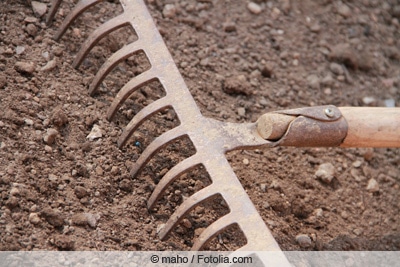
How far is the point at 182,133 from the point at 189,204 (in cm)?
28

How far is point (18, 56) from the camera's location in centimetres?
261

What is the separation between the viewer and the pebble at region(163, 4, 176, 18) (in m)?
3.06

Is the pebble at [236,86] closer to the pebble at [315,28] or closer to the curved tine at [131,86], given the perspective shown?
the curved tine at [131,86]

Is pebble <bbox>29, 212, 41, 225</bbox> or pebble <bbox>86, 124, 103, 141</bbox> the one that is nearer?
pebble <bbox>29, 212, 41, 225</bbox>

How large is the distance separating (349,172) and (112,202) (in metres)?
1.10

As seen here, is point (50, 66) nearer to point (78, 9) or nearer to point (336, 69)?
point (78, 9)

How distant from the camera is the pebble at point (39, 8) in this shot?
2760 millimetres

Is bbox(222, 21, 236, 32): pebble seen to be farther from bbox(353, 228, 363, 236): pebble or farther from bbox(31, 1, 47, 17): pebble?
bbox(353, 228, 363, 236): pebble

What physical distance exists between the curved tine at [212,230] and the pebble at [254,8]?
1.36 metres

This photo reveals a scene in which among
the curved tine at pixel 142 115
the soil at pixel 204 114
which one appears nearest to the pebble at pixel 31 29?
the soil at pixel 204 114

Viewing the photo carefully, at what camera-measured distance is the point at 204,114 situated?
277 centimetres

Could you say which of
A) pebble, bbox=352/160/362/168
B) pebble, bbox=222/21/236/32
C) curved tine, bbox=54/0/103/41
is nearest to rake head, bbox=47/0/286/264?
curved tine, bbox=54/0/103/41

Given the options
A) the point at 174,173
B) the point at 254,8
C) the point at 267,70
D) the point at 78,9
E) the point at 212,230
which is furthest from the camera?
the point at 254,8

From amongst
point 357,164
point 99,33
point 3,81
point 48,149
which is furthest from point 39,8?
point 357,164
